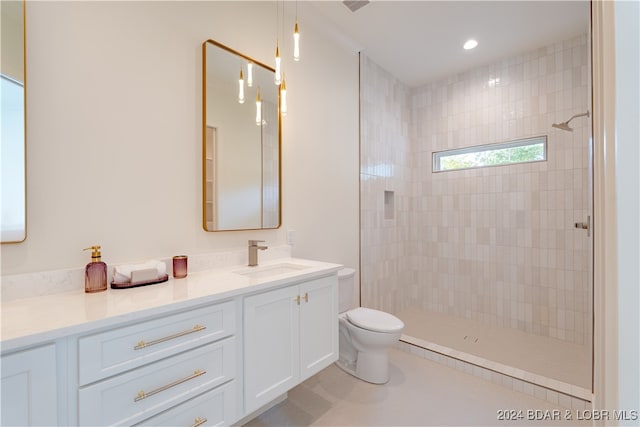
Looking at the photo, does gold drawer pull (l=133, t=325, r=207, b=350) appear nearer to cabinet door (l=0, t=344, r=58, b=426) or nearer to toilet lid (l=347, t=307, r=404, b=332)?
cabinet door (l=0, t=344, r=58, b=426)

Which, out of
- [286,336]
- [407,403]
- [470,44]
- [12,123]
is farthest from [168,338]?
[470,44]

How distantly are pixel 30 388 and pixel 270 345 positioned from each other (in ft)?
2.74

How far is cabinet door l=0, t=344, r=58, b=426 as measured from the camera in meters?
0.74

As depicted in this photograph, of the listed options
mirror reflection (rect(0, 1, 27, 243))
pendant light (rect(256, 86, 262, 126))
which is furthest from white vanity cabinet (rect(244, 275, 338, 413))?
pendant light (rect(256, 86, 262, 126))

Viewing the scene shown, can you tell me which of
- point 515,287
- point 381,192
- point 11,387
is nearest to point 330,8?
point 381,192

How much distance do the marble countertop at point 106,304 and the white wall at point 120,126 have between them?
0.21 meters

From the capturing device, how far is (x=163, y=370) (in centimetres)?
103

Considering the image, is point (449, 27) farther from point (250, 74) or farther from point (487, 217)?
point (487, 217)

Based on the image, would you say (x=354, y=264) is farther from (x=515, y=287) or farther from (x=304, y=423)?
(x=515, y=287)

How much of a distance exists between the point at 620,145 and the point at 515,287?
3.02 meters

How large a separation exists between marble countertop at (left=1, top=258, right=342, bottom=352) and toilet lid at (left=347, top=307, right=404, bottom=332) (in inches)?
32.6

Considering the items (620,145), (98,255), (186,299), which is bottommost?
(186,299)

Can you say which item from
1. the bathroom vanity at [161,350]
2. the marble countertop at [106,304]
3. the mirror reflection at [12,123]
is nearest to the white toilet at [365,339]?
the bathroom vanity at [161,350]

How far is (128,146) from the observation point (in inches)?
54.4
